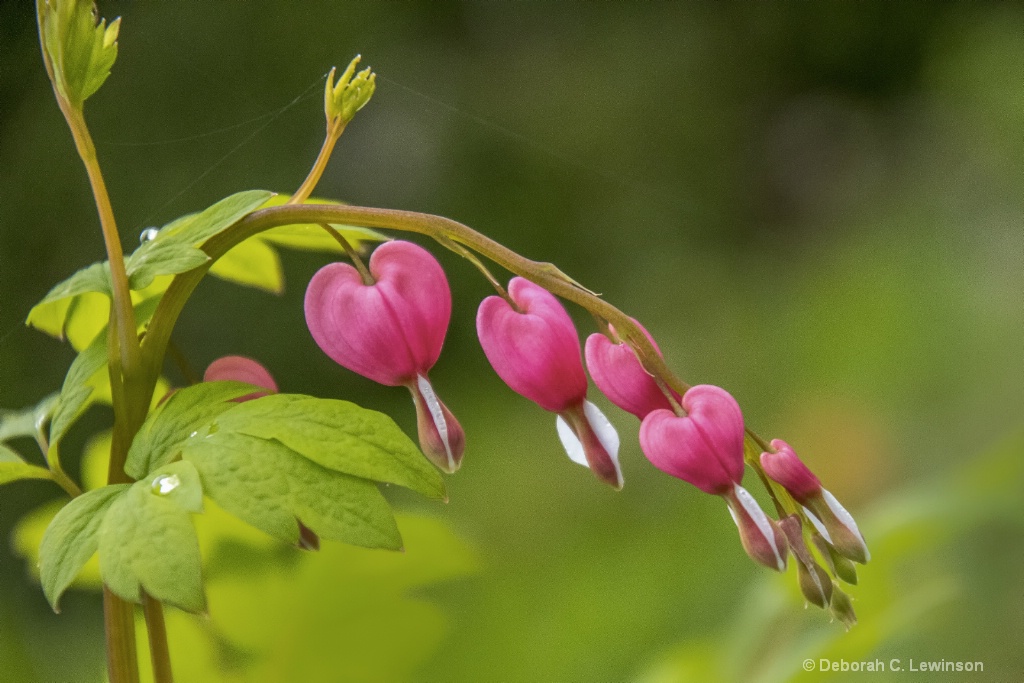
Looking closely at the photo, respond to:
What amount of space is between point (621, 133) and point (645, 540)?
110cm

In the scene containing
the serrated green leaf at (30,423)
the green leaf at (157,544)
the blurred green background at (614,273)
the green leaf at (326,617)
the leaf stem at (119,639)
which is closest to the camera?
the green leaf at (157,544)

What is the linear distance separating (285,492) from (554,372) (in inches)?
5.6

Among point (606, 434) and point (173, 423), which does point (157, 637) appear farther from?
point (606, 434)

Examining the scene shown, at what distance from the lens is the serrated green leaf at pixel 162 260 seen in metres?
0.43

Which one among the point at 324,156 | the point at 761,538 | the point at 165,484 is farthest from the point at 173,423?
the point at 761,538

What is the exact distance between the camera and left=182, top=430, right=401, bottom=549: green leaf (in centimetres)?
38

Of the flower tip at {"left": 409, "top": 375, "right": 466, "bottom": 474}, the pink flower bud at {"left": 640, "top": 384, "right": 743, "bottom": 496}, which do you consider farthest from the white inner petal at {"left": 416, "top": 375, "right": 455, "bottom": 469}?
the pink flower bud at {"left": 640, "top": 384, "right": 743, "bottom": 496}

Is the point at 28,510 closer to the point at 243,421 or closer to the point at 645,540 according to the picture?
the point at 645,540

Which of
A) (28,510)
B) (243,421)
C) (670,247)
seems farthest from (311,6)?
(243,421)

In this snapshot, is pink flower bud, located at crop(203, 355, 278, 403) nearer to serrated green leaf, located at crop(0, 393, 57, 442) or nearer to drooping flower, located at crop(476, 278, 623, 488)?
serrated green leaf, located at crop(0, 393, 57, 442)

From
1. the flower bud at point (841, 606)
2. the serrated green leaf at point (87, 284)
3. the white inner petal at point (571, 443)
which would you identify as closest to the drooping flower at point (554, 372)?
the white inner petal at point (571, 443)

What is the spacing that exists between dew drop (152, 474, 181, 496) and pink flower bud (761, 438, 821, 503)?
0.27 meters

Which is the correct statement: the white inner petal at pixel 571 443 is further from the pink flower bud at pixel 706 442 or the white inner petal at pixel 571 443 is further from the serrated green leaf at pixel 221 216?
the serrated green leaf at pixel 221 216

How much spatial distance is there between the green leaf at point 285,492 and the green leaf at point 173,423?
1.2 inches
